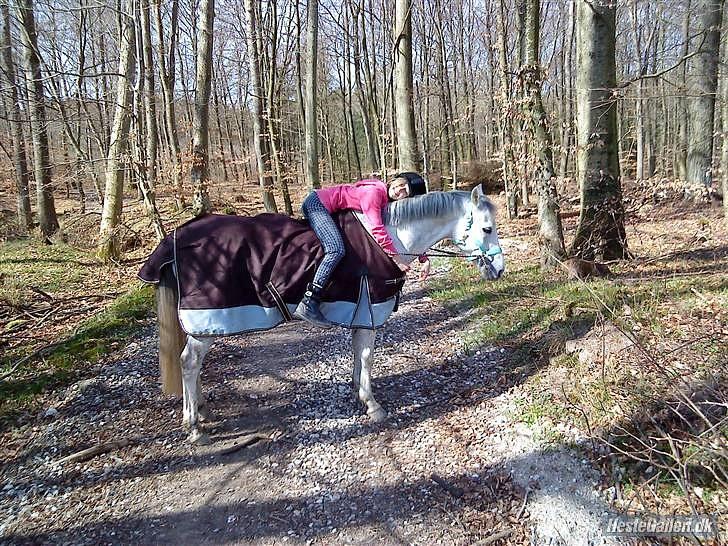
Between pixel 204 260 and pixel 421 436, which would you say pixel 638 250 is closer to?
pixel 421 436

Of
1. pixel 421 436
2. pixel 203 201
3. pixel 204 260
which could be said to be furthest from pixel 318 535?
pixel 203 201

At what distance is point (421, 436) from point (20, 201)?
44.6 feet

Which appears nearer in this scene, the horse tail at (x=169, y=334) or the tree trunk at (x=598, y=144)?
the horse tail at (x=169, y=334)

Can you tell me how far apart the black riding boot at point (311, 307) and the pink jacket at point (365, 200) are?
2.24 feet

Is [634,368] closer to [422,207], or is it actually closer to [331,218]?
[422,207]

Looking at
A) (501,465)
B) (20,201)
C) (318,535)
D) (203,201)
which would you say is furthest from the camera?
(20,201)

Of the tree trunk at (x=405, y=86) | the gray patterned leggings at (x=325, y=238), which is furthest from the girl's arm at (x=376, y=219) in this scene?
the tree trunk at (x=405, y=86)

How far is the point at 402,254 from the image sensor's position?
3938 millimetres

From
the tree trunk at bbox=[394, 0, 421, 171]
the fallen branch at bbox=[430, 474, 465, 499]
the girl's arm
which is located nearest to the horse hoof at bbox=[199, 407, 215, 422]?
the fallen branch at bbox=[430, 474, 465, 499]

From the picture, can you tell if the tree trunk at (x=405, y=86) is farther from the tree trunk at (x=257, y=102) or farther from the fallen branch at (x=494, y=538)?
the fallen branch at (x=494, y=538)

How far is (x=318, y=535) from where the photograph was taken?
9.11 feet

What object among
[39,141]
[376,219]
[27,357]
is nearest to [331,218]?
[376,219]

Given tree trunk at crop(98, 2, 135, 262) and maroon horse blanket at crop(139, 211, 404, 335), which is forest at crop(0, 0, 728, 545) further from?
maroon horse blanket at crop(139, 211, 404, 335)

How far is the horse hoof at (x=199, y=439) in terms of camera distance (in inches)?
144
